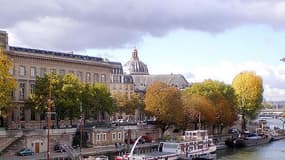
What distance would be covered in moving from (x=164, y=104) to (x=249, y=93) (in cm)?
4331

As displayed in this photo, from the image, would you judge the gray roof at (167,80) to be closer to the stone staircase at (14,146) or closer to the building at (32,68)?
the building at (32,68)

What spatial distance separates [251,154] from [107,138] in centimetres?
2398

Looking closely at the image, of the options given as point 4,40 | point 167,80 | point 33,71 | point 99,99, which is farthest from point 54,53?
point 167,80

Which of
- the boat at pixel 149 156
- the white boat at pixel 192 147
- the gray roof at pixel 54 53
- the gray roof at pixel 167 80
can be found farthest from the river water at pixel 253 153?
the gray roof at pixel 167 80

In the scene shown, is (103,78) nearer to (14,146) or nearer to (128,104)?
(128,104)

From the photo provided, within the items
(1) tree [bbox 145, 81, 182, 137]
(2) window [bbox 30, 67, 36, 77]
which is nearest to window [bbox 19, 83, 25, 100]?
(2) window [bbox 30, 67, 36, 77]

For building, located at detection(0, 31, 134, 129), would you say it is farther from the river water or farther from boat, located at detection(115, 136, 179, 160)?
the river water

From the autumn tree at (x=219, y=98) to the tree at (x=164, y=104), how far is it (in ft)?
43.9

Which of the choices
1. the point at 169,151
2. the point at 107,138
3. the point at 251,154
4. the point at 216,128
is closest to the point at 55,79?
the point at 107,138

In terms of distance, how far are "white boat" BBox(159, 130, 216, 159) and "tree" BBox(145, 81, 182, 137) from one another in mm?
7311

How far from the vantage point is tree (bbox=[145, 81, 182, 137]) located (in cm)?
9756

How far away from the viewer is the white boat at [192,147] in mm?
82500

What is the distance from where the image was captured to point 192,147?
86188 mm

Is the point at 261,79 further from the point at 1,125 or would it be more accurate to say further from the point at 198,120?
the point at 1,125
